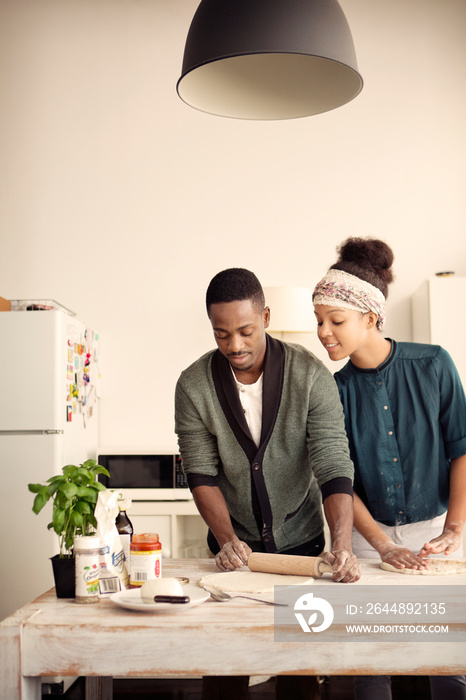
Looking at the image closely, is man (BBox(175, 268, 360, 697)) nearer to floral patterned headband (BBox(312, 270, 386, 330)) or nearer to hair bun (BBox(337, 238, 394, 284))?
floral patterned headband (BBox(312, 270, 386, 330))

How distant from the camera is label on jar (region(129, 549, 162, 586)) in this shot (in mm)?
1353

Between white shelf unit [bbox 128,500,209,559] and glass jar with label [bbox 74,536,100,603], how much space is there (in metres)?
1.85

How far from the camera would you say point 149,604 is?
119 centimetres

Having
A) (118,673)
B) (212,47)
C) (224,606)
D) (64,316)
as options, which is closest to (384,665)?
(224,606)

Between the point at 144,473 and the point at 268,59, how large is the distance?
2174 millimetres

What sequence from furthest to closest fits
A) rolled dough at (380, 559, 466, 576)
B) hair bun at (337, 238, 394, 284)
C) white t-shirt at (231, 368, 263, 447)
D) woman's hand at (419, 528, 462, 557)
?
hair bun at (337, 238, 394, 284) < white t-shirt at (231, 368, 263, 447) < woman's hand at (419, 528, 462, 557) < rolled dough at (380, 559, 466, 576)

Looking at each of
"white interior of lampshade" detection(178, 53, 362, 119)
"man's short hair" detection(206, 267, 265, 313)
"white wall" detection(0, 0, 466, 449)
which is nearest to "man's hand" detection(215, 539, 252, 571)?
"man's short hair" detection(206, 267, 265, 313)

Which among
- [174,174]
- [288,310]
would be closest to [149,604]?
[288,310]

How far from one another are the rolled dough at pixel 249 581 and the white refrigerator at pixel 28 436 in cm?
166

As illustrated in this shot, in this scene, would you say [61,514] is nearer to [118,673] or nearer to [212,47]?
[118,673]

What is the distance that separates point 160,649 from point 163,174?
3054 millimetres

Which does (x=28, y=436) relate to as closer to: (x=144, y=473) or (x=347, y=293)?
(x=144, y=473)

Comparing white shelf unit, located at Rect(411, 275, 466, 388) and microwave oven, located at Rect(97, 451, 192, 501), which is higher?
white shelf unit, located at Rect(411, 275, 466, 388)

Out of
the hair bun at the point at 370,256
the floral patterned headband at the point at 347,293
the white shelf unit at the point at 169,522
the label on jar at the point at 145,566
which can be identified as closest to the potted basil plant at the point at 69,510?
the label on jar at the point at 145,566
